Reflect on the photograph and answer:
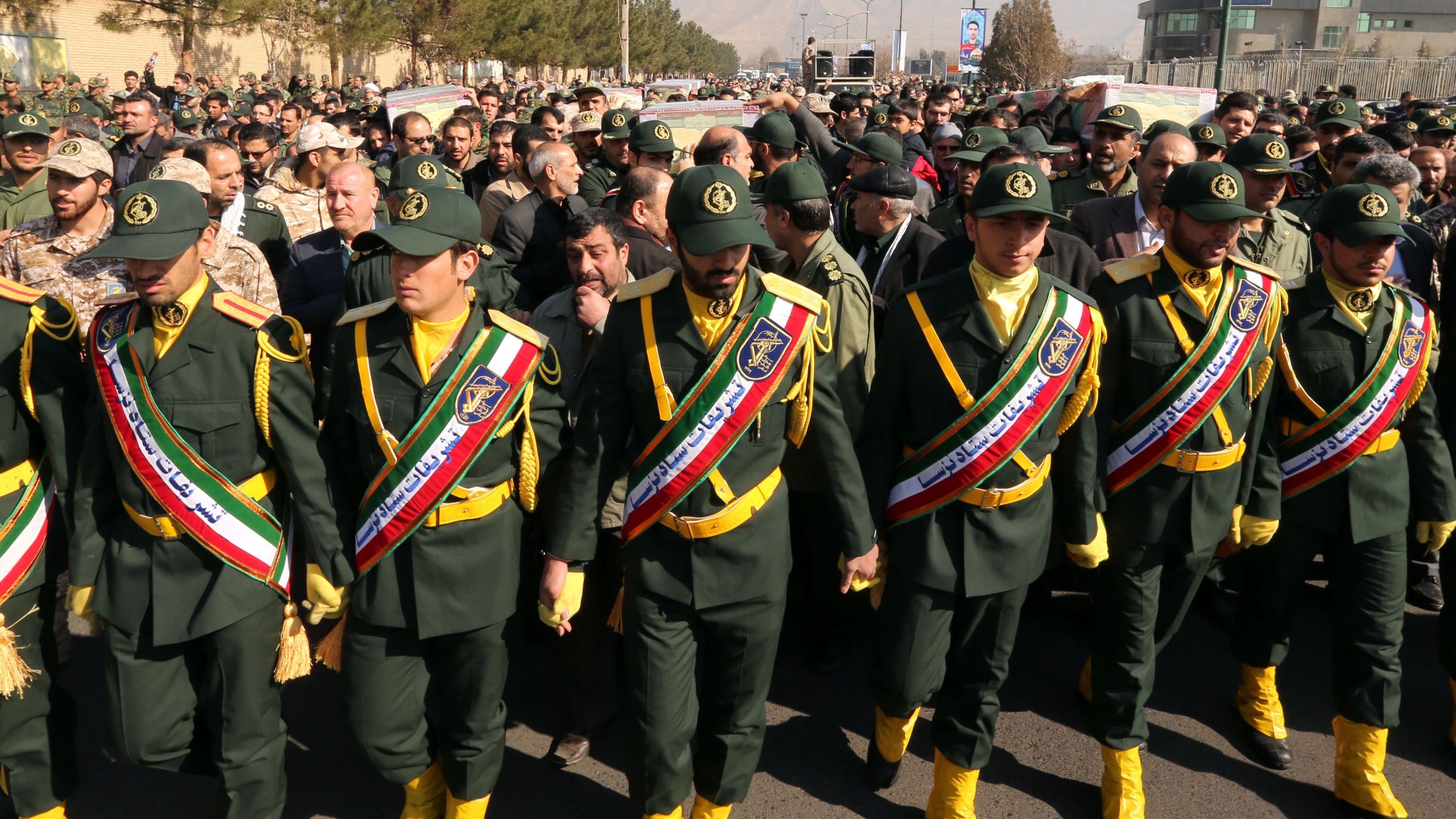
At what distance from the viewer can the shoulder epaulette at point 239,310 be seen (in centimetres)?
320

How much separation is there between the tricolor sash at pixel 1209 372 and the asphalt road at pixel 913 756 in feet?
3.94

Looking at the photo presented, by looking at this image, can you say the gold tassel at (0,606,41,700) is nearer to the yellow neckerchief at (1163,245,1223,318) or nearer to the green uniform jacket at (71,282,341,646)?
the green uniform jacket at (71,282,341,646)

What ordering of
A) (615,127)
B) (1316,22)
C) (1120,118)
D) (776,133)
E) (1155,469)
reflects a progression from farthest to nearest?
(1316,22) → (615,127) → (776,133) → (1120,118) → (1155,469)

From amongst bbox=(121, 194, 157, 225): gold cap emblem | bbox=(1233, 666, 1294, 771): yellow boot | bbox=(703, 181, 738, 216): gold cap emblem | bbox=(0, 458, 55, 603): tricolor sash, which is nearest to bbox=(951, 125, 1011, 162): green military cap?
bbox=(1233, 666, 1294, 771): yellow boot

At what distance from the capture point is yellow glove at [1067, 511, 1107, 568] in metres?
3.61

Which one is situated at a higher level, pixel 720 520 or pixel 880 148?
pixel 880 148

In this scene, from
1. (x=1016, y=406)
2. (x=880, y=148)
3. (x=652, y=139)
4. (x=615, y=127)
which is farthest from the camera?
(x=615, y=127)

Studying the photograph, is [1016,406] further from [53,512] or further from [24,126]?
[24,126]

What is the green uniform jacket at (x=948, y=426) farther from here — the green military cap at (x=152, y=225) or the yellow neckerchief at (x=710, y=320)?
the green military cap at (x=152, y=225)

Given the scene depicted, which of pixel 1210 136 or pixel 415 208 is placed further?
pixel 1210 136

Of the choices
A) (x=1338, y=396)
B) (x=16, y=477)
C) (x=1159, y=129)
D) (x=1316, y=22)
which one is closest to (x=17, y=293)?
(x=16, y=477)

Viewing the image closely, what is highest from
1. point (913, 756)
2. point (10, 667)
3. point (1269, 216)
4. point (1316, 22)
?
point (1316, 22)

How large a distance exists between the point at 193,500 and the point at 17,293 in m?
0.93

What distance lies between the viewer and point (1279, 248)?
17.0 ft
